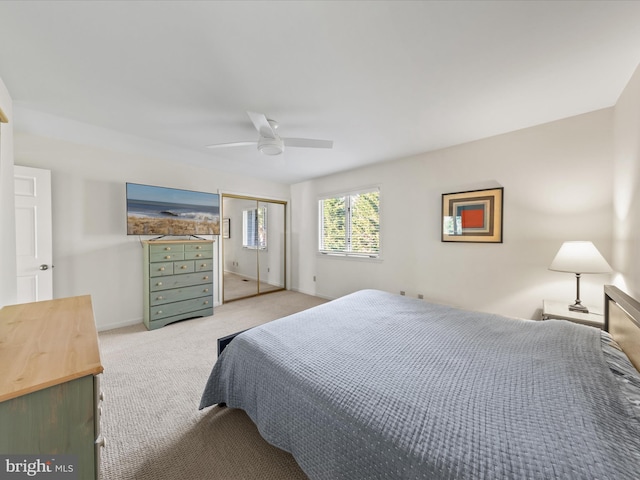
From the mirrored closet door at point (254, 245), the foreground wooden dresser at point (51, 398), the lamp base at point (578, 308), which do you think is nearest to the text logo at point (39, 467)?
the foreground wooden dresser at point (51, 398)

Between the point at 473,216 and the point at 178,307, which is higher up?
the point at 473,216

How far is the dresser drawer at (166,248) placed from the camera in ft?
10.5

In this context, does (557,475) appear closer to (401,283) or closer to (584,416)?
(584,416)

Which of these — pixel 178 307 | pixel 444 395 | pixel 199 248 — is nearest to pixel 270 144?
pixel 199 248

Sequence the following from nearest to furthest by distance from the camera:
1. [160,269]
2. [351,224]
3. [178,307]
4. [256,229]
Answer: [160,269] < [178,307] < [351,224] < [256,229]

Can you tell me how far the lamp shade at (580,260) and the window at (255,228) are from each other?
4.66 m

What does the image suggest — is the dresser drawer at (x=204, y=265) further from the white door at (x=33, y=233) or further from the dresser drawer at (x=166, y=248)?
the white door at (x=33, y=233)

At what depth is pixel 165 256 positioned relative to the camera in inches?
130

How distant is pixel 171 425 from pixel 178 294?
2.13 m

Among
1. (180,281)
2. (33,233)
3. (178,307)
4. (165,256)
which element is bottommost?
(178,307)

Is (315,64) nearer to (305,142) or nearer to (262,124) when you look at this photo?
(262,124)

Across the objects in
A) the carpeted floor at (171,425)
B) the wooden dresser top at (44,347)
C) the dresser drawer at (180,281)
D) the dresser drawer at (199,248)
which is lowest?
the carpeted floor at (171,425)

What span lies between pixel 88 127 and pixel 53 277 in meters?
1.81

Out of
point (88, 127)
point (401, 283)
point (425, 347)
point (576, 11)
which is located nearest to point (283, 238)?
point (401, 283)
